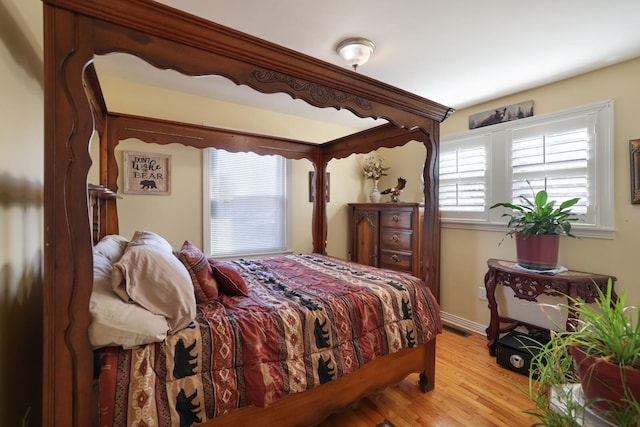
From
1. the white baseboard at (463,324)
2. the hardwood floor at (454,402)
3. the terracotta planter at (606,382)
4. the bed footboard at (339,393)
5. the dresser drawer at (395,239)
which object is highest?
the dresser drawer at (395,239)

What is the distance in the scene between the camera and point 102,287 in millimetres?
1147

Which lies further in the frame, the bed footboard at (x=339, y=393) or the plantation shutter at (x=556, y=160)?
the plantation shutter at (x=556, y=160)

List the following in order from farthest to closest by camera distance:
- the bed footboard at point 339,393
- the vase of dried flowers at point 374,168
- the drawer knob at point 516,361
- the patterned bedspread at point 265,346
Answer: the vase of dried flowers at point 374,168, the drawer knob at point 516,361, the bed footboard at point 339,393, the patterned bedspread at point 265,346

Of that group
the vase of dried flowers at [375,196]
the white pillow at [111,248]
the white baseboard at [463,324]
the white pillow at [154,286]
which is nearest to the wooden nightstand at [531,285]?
the white baseboard at [463,324]

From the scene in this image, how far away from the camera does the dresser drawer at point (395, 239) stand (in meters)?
3.19

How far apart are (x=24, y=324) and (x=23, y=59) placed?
1283mm

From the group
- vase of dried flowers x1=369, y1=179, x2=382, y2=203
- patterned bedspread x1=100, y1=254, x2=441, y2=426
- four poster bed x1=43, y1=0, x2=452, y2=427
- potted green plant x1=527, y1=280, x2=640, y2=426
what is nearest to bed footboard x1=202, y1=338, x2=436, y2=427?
four poster bed x1=43, y1=0, x2=452, y2=427

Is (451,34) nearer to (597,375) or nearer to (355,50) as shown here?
(355,50)

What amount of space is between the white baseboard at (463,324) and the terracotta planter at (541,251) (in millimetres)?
997

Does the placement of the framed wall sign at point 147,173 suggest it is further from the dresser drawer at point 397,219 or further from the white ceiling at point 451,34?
the dresser drawer at point 397,219

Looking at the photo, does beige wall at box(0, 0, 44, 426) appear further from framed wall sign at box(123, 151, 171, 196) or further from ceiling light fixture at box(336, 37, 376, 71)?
ceiling light fixture at box(336, 37, 376, 71)

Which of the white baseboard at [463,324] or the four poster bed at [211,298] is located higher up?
the four poster bed at [211,298]

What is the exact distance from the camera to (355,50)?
1957 millimetres

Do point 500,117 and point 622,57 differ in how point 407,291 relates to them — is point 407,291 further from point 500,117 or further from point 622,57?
point 622,57
